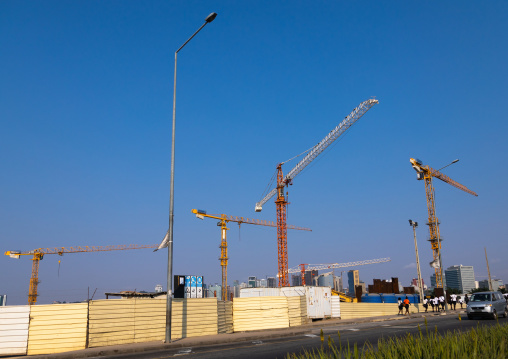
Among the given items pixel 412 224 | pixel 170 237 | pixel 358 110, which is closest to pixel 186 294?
pixel 170 237

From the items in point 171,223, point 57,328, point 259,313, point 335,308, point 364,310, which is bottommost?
point 364,310

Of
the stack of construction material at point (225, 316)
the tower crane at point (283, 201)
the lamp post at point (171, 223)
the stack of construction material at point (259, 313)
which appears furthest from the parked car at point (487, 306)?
the tower crane at point (283, 201)

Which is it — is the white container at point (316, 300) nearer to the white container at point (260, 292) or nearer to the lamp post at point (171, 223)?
the white container at point (260, 292)

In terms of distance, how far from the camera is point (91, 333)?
17.3 metres

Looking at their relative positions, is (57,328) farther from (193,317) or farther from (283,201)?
(283,201)

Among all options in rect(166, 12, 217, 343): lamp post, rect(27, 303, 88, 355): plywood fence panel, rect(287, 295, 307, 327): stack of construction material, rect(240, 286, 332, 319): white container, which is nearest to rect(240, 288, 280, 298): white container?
rect(240, 286, 332, 319): white container

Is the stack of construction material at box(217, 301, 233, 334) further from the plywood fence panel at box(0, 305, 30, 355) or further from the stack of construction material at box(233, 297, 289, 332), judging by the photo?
the plywood fence panel at box(0, 305, 30, 355)

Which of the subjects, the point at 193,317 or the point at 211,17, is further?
the point at 193,317

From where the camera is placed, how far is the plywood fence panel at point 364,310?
34688 millimetres

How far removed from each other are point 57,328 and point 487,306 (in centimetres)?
2349

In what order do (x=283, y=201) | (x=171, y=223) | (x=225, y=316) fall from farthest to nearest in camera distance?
1. (x=283, y=201)
2. (x=225, y=316)
3. (x=171, y=223)

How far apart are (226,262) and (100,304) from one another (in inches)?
4065

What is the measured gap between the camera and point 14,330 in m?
16.0

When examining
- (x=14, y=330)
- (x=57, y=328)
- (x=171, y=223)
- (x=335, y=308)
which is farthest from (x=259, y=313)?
(x=14, y=330)
